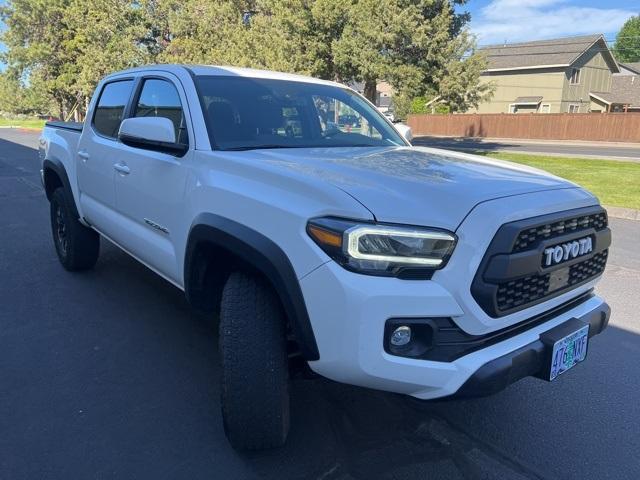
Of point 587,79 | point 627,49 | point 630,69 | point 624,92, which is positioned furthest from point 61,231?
point 627,49

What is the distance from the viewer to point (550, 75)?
45969mm

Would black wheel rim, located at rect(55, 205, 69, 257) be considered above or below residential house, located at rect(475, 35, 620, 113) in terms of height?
Result: below

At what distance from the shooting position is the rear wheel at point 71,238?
5.12 m

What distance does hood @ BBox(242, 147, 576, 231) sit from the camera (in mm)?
2186

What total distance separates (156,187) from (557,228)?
7.38 feet

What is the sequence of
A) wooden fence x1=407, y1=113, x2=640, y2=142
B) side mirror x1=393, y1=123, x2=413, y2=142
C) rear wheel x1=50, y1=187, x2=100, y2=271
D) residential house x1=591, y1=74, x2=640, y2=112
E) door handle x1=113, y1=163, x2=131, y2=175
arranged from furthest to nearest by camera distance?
1. residential house x1=591, y1=74, x2=640, y2=112
2. wooden fence x1=407, y1=113, x2=640, y2=142
3. rear wheel x1=50, y1=187, x2=100, y2=271
4. side mirror x1=393, y1=123, x2=413, y2=142
5. door handle x1=113, y1=163, x2=131, y2=175

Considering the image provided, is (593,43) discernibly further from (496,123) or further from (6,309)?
(6,309)

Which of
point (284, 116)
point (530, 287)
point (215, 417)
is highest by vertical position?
point (284, 116)

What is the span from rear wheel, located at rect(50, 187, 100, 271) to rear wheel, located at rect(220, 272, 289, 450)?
314 centimetres

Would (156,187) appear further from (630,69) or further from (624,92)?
(630,69)

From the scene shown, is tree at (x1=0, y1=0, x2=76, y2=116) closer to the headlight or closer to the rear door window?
the rear door window

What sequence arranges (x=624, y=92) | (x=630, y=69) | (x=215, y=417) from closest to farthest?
(x=215, y=417)
(x=624, y=92)
(x=630, y=69)

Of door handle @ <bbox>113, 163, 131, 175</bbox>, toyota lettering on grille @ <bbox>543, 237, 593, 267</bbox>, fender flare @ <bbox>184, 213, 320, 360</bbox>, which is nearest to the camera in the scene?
fender flare @ <bbox>184, 213, 320, 360</bbox>

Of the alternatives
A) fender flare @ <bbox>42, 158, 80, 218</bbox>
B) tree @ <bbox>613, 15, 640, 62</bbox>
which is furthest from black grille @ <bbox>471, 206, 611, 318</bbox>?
tree @ <bbox>613, 15, 640, 62</bbox>
